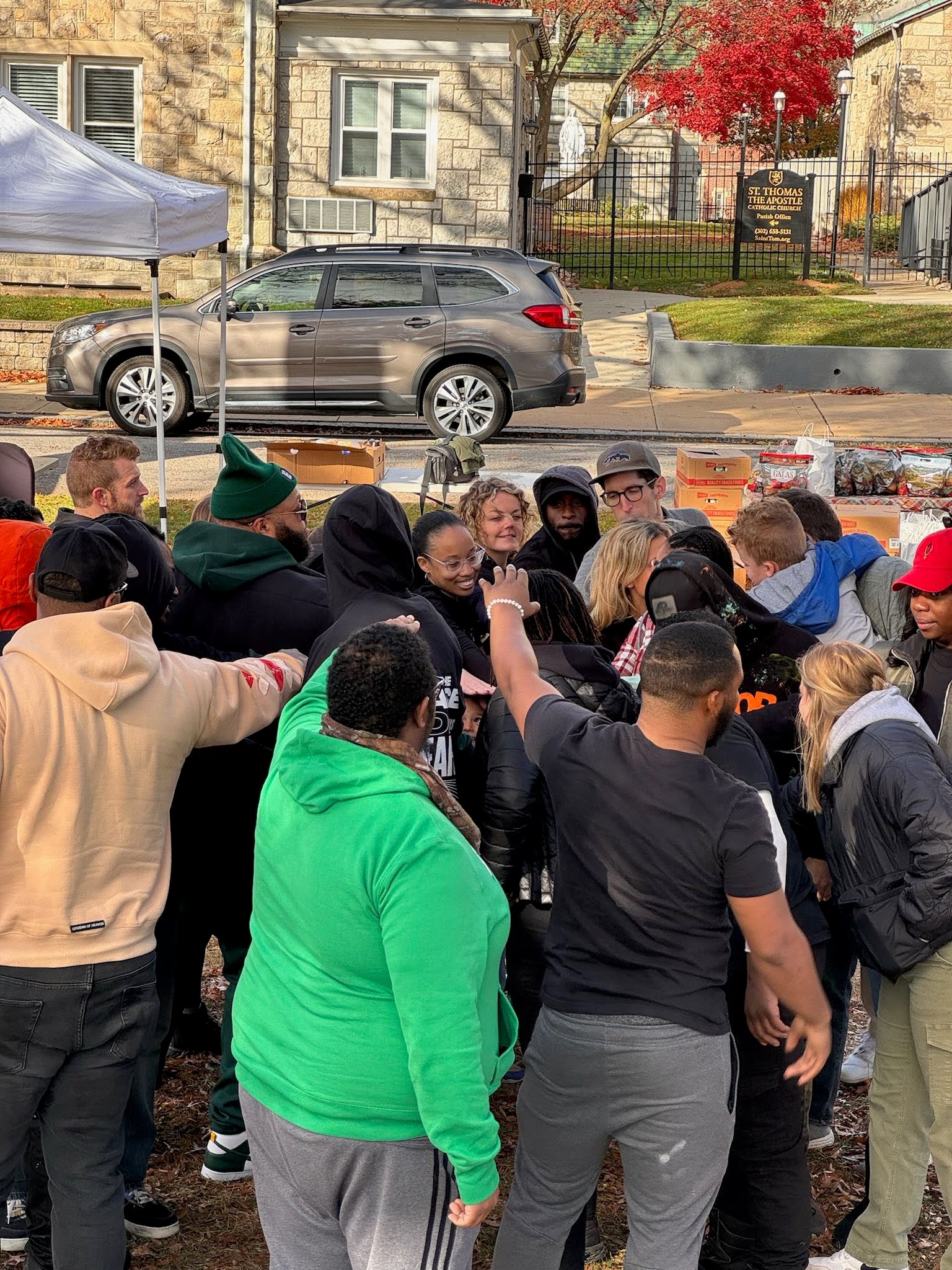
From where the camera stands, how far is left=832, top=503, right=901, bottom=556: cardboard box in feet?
24.6

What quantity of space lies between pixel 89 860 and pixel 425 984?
3.39 ft

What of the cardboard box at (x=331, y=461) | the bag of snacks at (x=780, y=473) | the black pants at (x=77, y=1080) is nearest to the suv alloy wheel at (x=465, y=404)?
the cardboard box at (x=331, y=461)

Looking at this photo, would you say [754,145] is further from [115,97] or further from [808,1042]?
[808,1042]

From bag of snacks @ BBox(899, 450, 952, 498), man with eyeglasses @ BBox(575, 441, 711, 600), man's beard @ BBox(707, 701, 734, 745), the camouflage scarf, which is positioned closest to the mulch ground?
man's beard @ BBox(707, 701, 734, 745)

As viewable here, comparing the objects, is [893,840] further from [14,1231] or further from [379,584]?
[14,1231]

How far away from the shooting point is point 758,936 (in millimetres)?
2875

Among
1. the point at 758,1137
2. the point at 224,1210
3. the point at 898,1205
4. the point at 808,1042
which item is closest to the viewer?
the point at 808,1042

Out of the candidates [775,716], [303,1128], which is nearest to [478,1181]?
Result: [303,1128]

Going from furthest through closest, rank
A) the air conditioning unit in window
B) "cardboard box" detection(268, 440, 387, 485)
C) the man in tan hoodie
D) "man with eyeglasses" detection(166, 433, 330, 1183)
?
the air conditioning unit in window
"cardboard box" detection(268, 440, 387, 485)
"man with eyeglasses" detection(166, 433, 330, 1183)
the man in tan hoodie

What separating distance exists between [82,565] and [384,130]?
1919cm

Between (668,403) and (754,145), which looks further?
(754,145)

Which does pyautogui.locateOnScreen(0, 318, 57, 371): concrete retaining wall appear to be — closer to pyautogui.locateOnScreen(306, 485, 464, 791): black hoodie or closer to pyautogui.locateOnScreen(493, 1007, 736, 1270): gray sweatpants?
pyautogui.locateOnScreen(306, 485, 464, 791): black hoodie

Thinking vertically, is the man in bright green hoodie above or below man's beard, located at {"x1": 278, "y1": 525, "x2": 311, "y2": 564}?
below

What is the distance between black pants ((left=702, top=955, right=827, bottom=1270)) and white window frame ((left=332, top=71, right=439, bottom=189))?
1939 centimetres
